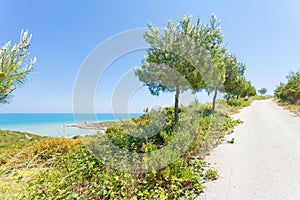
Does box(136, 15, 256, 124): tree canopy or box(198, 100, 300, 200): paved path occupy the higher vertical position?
box(136, 15, 256, 124): tree canopy

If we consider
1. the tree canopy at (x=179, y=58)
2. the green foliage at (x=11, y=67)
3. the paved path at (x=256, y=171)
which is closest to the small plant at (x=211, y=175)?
the paved path at (x=256, y=171)

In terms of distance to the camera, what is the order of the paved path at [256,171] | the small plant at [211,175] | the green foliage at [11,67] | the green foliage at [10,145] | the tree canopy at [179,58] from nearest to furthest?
the green foliage at [11,67], the paved path at [256,171], the small plant at [211,175], the green foliage at [10,145], the tree canopy at [179,58]

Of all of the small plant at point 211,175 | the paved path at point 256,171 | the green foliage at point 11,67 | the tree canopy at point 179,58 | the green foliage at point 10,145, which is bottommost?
the paved path at point 256,171

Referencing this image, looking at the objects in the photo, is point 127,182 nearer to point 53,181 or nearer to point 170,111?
point 53,181

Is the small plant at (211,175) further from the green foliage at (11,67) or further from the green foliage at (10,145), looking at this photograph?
the green foliage at (10,145)

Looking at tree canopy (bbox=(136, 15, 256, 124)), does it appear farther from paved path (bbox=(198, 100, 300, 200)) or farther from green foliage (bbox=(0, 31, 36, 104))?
green foliage (bbox=(0, 31, 36, 104))

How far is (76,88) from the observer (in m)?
4.45

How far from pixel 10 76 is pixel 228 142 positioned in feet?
18.7

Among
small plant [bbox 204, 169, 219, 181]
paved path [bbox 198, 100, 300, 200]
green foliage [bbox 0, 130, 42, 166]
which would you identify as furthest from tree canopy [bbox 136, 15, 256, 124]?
green foliage [bbox 0, 130, 42, 166]

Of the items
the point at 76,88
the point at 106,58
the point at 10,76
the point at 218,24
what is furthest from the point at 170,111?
the point at 10,76

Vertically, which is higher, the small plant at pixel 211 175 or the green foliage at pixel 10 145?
the green foliage at pixel 10 145

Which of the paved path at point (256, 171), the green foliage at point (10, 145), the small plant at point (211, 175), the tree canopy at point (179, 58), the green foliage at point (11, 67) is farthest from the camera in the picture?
the tree canopy at point (179, 58)

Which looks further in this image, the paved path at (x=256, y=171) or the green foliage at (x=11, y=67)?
the paved path at (x=256, y=171)

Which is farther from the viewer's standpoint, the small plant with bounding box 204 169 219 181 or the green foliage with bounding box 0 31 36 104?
the small plant with bounding box 204 169 219 181
